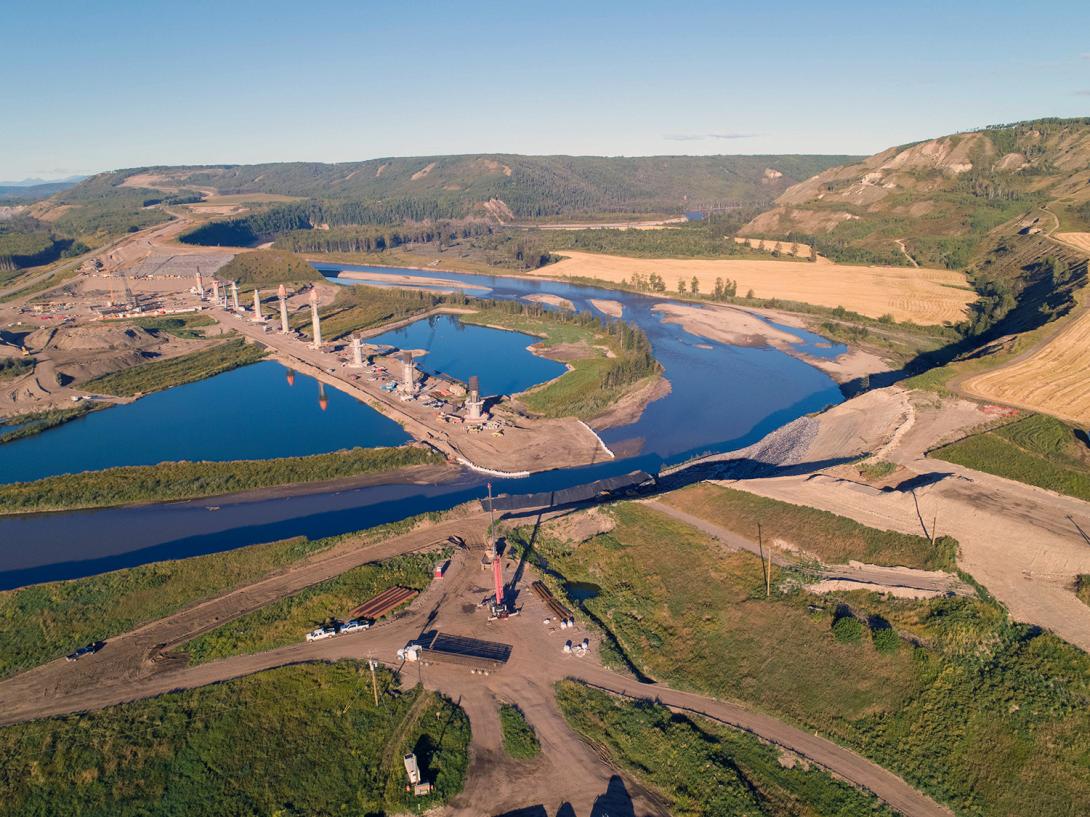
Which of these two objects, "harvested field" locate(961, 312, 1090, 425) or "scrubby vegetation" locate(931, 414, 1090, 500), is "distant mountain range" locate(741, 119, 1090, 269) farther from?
"scrubby vegetation" locate(931, 414, 1090, 500)

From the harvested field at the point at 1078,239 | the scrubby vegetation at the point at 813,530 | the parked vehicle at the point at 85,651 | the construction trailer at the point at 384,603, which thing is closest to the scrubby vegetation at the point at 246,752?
the parked vehicle at the point at 85,651

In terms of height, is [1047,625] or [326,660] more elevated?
[1047,625]

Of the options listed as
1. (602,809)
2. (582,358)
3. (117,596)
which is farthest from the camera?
(582,358)

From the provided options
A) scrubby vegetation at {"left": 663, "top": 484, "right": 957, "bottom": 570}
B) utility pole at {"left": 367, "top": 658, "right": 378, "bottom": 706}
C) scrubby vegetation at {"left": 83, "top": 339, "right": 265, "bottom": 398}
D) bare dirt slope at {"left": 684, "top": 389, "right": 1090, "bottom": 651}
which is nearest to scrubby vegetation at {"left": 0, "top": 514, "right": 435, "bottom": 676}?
utility pole at {"left": 367, "top": 658, "right": 378, "bottom": 706}

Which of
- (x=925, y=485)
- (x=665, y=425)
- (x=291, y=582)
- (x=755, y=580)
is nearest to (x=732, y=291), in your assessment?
(x=665, y=425)

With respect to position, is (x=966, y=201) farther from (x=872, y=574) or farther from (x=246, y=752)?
(x=246, y=752)

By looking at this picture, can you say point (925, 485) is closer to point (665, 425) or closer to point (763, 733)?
point (763, 733)

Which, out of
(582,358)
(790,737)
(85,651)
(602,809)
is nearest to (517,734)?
(602,809)

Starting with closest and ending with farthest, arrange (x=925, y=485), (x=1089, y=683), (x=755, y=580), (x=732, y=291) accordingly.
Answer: (x=1089, y=683) → (x=755, y=580) → (x=925, y=485) → (x=732, y=291)
